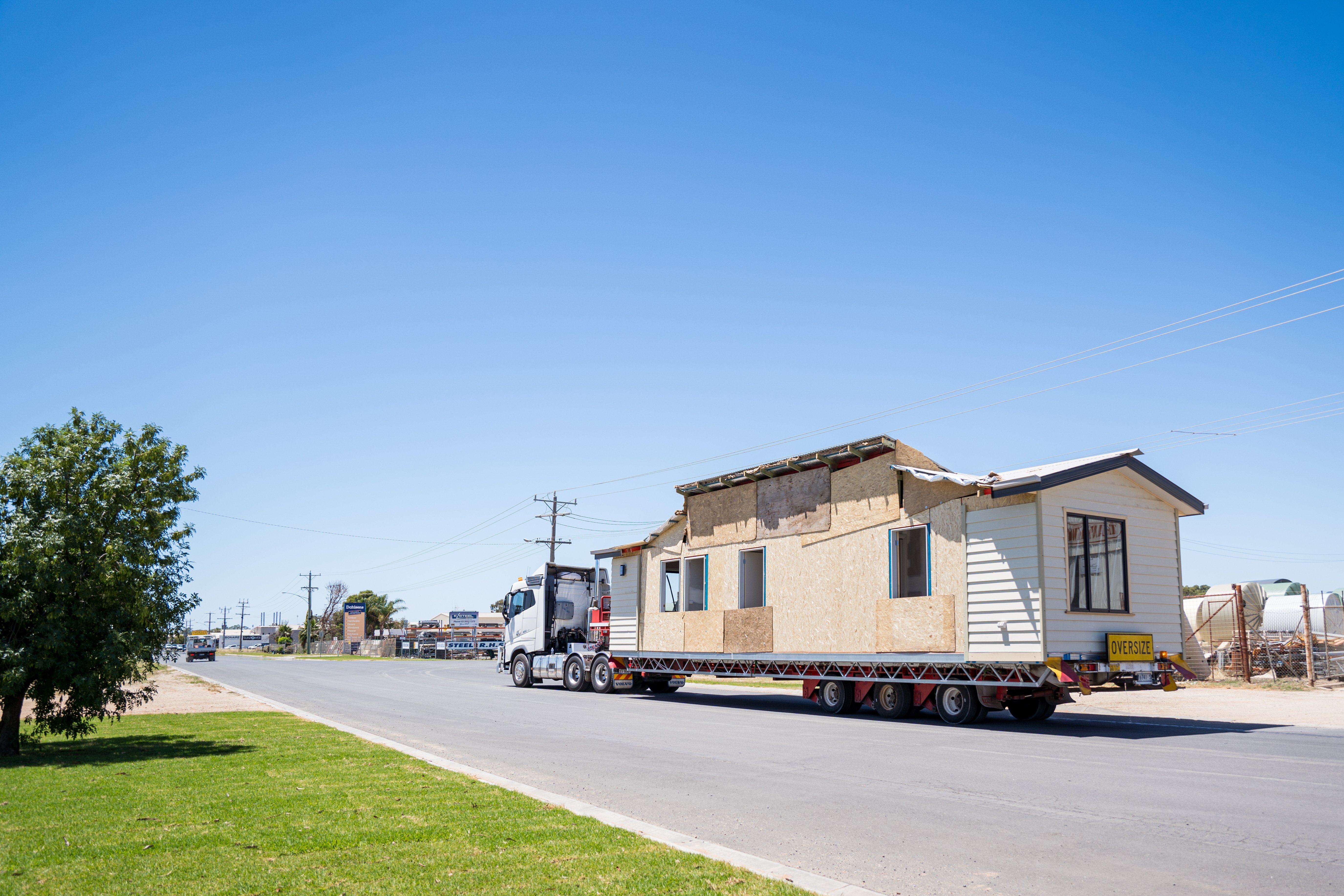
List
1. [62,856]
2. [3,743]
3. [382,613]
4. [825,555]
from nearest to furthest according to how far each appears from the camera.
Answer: [62,856] → [3,743] → [825,555] → [382,613]

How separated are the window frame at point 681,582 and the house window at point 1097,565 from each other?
9035mm

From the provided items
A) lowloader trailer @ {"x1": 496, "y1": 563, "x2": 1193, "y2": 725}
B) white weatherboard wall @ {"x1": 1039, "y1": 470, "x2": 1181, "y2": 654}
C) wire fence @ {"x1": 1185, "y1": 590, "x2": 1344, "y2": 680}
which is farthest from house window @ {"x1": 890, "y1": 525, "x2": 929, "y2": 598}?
wire fence @ {"x1": 1185, "y1": 590, "x2": 1344, "y2": 680}

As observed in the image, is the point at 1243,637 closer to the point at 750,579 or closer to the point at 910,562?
the point at 910,562

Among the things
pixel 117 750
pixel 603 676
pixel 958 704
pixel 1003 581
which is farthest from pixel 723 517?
pixel 117 750

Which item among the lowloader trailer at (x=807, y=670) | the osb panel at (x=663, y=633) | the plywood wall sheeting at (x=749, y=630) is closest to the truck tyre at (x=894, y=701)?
the lowloader trailer at (x=807, y=670)

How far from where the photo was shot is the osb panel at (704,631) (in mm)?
22984

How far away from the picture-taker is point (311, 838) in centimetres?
705

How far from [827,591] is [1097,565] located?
17.2ft

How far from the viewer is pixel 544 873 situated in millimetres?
6117

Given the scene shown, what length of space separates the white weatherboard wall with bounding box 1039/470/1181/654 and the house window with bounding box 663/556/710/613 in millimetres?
9437

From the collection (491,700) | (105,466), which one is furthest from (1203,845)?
(491,700)

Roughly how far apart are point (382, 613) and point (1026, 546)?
112 meters

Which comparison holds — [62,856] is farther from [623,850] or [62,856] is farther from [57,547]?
[57,547]

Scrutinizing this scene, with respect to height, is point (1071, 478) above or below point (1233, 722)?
above
